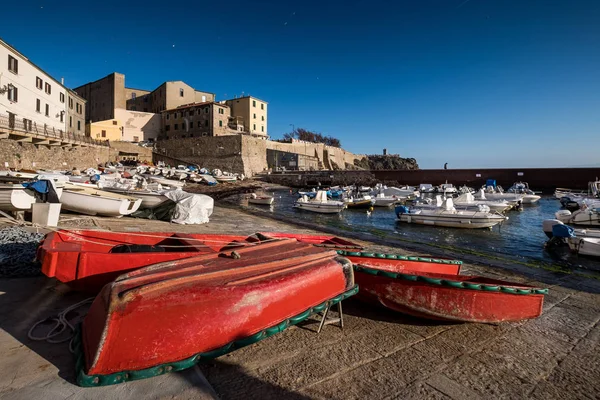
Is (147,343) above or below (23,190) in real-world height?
below

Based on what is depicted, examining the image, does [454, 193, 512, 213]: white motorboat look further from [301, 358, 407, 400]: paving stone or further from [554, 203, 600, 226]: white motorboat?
[301, 358, 407, 400]: paving stone

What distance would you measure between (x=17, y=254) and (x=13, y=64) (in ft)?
100

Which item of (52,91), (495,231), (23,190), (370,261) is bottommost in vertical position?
(495,231)

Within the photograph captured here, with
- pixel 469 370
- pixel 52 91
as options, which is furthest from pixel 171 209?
pixel 52 91

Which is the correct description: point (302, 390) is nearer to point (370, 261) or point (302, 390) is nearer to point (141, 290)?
point (141, 290)

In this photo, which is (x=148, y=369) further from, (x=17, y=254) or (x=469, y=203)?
(x=469, y=203)

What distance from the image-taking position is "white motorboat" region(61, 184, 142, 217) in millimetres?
10555

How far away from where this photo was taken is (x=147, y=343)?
2.47m

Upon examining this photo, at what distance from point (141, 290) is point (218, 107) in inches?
2046

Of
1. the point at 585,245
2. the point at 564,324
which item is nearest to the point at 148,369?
the point at 564,324

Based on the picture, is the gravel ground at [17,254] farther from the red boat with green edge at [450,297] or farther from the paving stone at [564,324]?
the paving stone at [564,324]

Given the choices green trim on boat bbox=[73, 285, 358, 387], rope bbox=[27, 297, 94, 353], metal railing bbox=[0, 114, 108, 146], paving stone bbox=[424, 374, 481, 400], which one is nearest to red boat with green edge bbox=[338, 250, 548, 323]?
paving stone bbox=[424, 374, 481, 400]

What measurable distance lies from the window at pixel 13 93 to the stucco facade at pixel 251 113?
109 feet

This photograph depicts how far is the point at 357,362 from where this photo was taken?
300 cm
